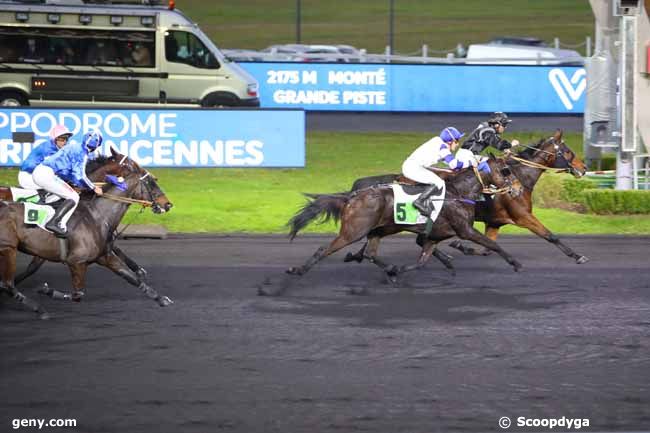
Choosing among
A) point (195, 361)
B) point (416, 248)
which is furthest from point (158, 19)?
point (195, 361)

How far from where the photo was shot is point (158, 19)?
27781 millimetres

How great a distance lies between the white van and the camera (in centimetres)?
2722

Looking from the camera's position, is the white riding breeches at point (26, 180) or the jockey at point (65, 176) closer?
the jockey at point (65, 176)

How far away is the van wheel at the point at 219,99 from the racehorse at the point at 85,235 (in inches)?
613

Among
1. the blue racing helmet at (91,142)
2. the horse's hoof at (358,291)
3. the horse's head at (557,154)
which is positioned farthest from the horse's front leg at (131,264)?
the horse's head at (557,154)

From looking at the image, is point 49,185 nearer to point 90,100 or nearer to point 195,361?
point 195,361

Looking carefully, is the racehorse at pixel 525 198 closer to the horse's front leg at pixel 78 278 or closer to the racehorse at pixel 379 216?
the racehorse at pixel 379 216

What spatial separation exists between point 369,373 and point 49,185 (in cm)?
432

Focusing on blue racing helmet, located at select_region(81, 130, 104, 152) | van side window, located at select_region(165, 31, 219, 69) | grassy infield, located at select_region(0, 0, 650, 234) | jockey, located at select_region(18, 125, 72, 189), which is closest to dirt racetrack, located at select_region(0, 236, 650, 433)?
jockey, located at select_region(18, 125, 72, 189)

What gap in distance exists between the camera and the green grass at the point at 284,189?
18.0m

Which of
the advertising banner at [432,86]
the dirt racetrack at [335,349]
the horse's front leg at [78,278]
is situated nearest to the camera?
the dirt racetrack at [335,349]

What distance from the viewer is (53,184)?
11891mm

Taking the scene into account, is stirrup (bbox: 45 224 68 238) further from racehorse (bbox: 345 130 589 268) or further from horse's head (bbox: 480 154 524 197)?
horse's head (bbox: 480 154 524 197)

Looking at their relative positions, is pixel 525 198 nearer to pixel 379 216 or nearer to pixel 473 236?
pixel 473 236
